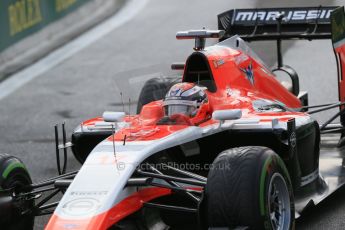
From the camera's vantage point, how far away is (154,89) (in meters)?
9.08

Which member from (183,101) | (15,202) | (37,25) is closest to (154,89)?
(183,101)

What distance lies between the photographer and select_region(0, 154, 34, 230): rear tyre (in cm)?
717

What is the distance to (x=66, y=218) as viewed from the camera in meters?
6.30

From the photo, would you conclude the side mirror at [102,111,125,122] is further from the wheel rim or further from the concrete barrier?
the concrete barrier

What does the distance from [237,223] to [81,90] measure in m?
7.83

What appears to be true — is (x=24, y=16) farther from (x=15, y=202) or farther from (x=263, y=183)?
(x=263, y=183)

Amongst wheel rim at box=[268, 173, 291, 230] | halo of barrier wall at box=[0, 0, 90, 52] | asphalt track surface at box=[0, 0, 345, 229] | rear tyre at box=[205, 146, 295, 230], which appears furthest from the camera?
halo of barrier wall at box=[0, 0, 90, 52]

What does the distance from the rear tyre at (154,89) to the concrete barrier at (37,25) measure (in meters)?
6.15

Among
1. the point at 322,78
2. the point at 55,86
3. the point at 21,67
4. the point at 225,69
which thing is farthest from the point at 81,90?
the point at 225,69

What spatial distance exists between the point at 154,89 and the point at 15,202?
2.30 meters

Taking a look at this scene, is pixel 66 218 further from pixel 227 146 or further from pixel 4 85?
pixel 4 85

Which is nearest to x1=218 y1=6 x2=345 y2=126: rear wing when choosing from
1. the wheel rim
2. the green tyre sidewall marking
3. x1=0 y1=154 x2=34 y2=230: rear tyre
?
the wheel rim

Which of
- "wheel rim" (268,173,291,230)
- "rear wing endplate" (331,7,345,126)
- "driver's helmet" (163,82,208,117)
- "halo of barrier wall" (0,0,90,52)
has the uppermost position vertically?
"halo of barrier wall" (0,0,90,52)

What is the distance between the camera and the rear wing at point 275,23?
10258 mm
